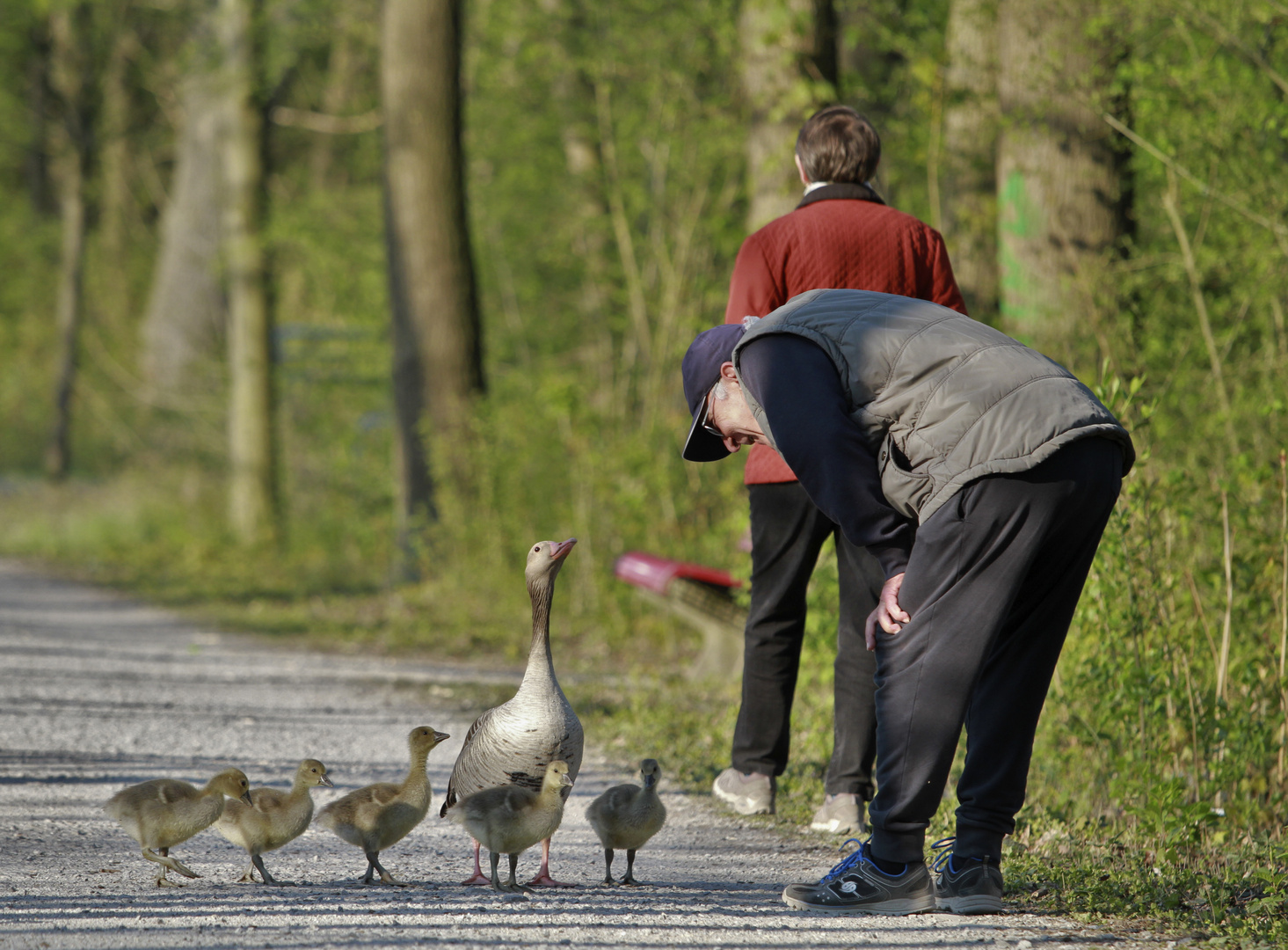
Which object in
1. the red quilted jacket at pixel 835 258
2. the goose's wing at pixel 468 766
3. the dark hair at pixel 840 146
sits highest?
the dark hair at pixel 840 146

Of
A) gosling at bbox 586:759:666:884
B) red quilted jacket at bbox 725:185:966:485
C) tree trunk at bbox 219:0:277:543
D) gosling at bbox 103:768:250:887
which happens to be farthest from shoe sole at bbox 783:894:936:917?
tree trunk at bbox 219:0:277:543

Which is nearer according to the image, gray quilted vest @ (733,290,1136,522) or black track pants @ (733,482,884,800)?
gray quilted vest @ (733,290,1136,522)

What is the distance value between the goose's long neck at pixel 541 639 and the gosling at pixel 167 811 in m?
0.99

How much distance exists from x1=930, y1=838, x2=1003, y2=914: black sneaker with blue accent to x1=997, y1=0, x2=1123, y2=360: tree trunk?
13.3ft

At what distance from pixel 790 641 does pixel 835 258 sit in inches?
57.7

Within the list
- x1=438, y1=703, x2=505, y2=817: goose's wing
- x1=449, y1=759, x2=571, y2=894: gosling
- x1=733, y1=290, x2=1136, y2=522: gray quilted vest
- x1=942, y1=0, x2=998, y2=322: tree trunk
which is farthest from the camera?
x1=942, y1=0, x2=998, y2=322: tree trunk

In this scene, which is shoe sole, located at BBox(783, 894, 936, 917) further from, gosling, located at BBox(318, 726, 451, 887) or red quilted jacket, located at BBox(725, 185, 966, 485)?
red quilted jacket, located at BBox(725, 185, 966, 485)

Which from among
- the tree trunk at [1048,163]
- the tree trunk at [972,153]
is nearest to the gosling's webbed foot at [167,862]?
the tree trunk at [1048,163]

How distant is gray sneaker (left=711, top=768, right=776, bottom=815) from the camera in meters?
4.99

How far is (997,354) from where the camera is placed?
345 cm

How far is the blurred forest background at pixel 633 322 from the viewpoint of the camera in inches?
204

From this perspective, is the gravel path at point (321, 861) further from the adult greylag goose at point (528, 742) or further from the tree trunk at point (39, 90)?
the tree trunk at point (39, 90)

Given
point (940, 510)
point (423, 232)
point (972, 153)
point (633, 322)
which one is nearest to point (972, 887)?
point (940, 510)

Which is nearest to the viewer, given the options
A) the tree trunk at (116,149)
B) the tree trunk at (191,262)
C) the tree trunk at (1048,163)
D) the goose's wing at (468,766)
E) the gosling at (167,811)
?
the gosling at (167,811)
